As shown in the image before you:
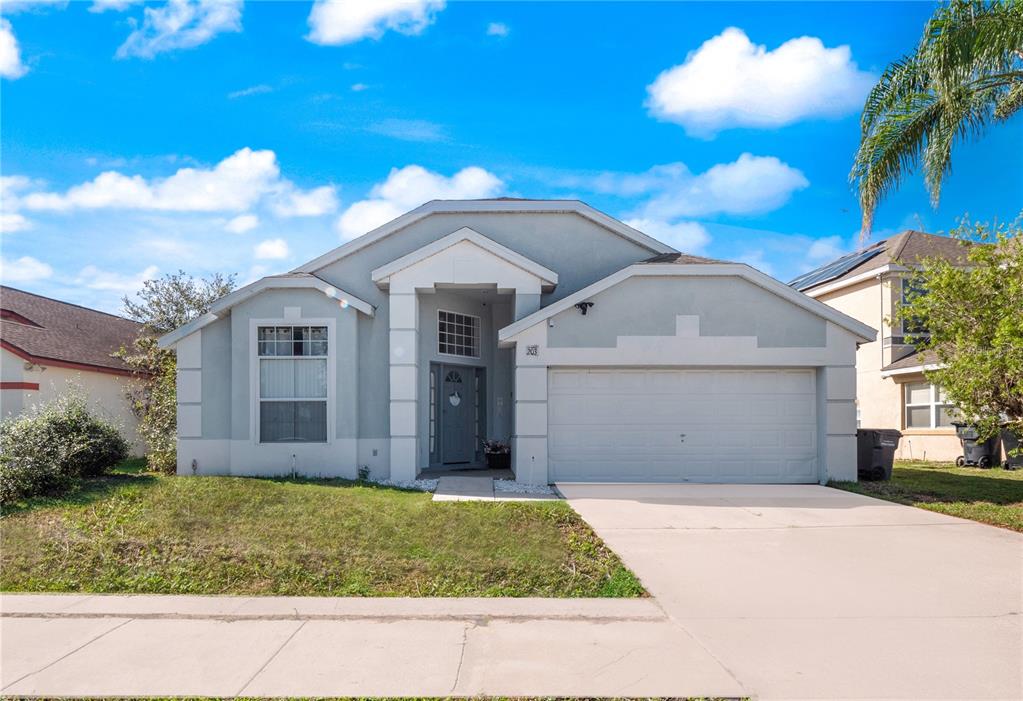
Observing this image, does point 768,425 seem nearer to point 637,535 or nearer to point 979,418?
point 979,418

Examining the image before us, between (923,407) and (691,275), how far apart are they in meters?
11.3

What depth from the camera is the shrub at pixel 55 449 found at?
10.4 metres

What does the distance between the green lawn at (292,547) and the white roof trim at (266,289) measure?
414 centimetres

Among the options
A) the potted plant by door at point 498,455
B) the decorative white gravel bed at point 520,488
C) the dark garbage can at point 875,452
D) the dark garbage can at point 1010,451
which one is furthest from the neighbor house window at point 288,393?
the dark garbage can at point 1010,451

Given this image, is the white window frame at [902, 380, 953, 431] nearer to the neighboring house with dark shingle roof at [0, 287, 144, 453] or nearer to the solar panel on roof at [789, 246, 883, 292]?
the solar panel on roof at [789, 246, 883, 292]

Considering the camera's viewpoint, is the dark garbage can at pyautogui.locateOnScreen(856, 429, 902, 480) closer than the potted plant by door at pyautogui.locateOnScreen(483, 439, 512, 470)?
Yes

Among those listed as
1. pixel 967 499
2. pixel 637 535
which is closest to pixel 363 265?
pixel 637 535

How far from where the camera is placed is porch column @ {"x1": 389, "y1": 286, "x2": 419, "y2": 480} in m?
14.4

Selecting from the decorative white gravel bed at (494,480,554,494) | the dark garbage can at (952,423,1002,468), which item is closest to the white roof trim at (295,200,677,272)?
the decorative white gravel bed at (494,480,554,494)

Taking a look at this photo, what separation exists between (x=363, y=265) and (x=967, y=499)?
1172 cm

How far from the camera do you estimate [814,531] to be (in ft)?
33.8

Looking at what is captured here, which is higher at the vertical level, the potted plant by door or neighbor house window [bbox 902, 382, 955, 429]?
neighbor house window [bbox 902, 382, 955, 429]

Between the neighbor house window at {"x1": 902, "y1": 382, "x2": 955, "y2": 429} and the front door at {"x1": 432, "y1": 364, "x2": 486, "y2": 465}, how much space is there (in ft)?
40.8

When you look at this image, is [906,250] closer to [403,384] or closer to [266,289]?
[403,384]
